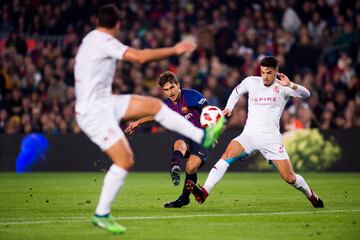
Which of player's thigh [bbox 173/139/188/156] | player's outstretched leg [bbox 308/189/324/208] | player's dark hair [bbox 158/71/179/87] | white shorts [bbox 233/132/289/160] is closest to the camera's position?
player's outstretched leg [bbox 308/189/324/208]

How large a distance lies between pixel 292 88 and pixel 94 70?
12.6 feet

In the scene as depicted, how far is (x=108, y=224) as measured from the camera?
377 inches

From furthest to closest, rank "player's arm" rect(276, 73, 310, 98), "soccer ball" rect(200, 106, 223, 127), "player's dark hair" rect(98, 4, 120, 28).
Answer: "player's arm" rect(276, 73, 310, 98) < "soccer ball" rect(200, 106, 223, 127) < "player's dark hair" rect(98, 4, 120, 28)

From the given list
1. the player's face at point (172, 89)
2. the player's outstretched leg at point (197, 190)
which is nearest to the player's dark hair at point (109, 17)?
the player's face at point (172, 89)

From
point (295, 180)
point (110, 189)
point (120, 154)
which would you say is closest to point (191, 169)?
point (295, 180)

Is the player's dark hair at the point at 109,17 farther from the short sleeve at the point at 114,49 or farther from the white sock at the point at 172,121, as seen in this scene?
the white sock at the point at 172,121

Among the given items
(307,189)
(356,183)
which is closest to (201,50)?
(356,183)

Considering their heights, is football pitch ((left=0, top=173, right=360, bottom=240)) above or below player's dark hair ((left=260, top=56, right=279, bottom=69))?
below

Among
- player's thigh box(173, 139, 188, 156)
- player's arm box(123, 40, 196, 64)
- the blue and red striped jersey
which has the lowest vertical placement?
player's thigh box(173, 139, 188, 156)

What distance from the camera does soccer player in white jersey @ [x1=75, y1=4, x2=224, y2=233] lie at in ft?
31.7

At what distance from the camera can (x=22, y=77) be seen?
2562 cm

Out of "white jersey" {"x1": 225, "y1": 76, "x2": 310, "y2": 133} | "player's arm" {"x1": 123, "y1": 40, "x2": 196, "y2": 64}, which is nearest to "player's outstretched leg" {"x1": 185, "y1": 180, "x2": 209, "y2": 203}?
"white jersey" {"x1": 225, "y1": 76, "x2": 310, "y2": 133}

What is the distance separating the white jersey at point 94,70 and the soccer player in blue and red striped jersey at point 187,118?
3.03m

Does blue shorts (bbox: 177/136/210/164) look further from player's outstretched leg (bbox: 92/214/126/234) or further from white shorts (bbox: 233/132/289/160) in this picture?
player's outstretched leg (bbox: 92/214/126/234)
